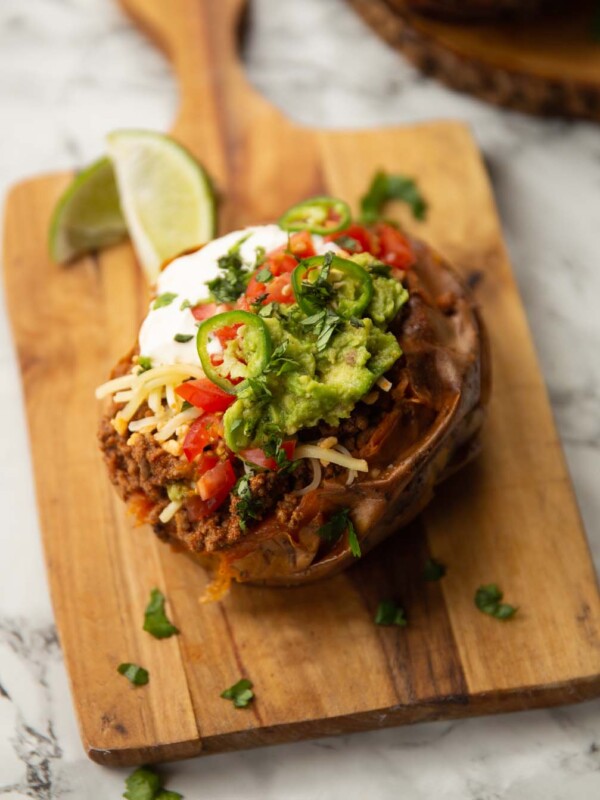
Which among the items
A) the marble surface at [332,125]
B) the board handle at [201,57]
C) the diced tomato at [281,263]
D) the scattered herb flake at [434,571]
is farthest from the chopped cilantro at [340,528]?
the board handle at [201,57]

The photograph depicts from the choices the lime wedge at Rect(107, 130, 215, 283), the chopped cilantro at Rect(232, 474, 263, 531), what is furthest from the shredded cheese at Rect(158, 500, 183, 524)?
the lime wedge at Rect(107, 130, 215, 283)

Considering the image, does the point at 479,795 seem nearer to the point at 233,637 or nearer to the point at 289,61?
the point at 233,637

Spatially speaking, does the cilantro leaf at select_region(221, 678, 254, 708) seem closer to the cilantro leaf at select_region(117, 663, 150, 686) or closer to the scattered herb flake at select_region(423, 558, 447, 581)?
the cilantro leaf at select_region(117, 663, 150, 686)

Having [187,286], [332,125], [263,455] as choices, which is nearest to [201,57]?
[332,125]

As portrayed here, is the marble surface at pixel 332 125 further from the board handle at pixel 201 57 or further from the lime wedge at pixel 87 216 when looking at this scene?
the lime wedge at pixel 87 216

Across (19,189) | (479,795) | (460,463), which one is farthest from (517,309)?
(19,189)

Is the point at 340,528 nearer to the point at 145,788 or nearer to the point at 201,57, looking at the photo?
the point at 145,788
